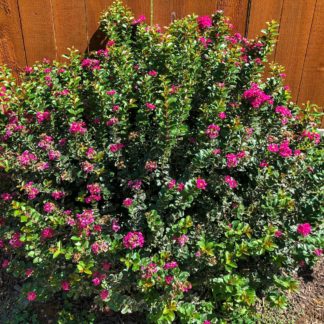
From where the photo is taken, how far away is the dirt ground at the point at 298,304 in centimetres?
254

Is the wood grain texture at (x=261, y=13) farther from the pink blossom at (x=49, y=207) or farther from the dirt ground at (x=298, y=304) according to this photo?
the pink blossom at (x=49, y=207)

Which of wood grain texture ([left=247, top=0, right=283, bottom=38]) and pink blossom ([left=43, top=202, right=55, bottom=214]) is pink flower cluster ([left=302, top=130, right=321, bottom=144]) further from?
pink blossom ([left=43, top=202, right=55, bottom=214])

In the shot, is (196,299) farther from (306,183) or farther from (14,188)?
(14,188)

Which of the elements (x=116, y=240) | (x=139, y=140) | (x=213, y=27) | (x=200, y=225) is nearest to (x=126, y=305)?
(x=116, y=240)

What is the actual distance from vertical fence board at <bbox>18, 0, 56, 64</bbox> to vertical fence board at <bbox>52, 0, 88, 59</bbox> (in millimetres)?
47

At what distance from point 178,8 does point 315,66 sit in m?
1.34

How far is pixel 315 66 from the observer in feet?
11.3

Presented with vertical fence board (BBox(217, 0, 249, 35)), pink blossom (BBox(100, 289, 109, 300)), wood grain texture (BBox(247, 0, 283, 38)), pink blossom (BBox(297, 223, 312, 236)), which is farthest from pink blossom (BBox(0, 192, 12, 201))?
wood grain texture (BBox(247, 0, 283, 38))

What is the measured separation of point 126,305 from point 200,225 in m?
0.62

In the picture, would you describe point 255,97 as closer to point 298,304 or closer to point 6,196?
point 298,304

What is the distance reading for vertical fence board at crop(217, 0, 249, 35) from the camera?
10.4ft

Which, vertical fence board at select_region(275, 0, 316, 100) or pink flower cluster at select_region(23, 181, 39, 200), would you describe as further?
vertical fence board at select_region(275, 0, 316, 100)

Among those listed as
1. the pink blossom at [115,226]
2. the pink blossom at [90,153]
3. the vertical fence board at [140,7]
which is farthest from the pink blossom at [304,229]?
Answer: the vertical fence board at [140,7]

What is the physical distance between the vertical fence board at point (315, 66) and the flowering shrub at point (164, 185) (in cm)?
92
